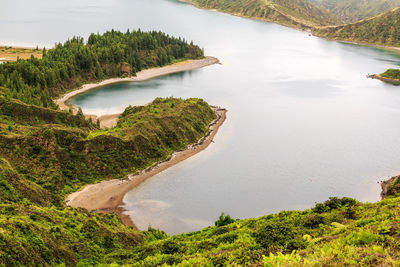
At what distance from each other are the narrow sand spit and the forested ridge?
2912 millimetres

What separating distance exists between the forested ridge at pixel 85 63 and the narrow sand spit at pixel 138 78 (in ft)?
9.56

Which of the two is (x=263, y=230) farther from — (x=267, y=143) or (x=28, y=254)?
Answer: (x=267, y=143)

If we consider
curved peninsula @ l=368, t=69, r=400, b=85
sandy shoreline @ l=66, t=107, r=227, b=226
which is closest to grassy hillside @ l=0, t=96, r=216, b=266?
sandy shoreline @ l=66, t=107, r=227, b=226

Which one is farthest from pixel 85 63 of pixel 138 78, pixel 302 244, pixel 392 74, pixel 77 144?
pixel 392 74

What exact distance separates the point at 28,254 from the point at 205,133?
208 feet

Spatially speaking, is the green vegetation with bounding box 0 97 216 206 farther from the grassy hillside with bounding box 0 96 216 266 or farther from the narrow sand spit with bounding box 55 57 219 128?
the narrow sand spit with bounding box 55 57 219 128

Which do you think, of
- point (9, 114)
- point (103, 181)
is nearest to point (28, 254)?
point (103, 181)

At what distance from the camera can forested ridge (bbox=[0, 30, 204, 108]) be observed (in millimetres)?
97125

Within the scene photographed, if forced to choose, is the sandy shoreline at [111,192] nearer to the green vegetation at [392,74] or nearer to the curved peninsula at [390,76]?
the curved peninsula at [390,76]

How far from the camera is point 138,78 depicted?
139750 millimetres

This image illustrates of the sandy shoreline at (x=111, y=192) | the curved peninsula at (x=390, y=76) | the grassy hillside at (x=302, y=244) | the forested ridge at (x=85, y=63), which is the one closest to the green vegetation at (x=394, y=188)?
the grassy hillside at (x=302, y=244)

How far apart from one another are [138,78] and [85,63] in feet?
68.4

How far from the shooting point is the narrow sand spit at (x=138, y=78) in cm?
9531

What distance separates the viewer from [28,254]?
2919 cm
